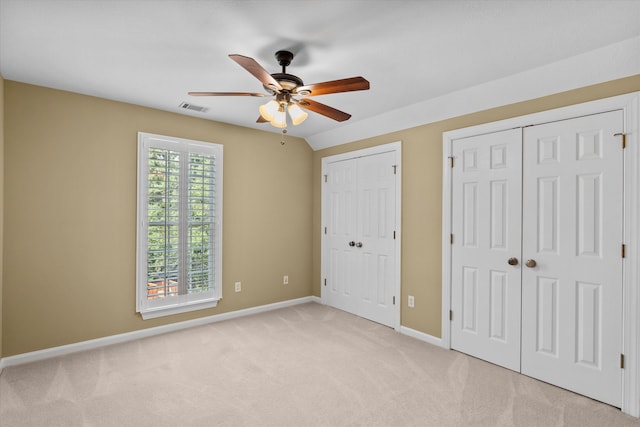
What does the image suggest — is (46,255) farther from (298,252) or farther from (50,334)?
(298,252)

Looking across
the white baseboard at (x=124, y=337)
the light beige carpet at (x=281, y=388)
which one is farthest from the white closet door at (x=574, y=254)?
the white baseboard at (x=124, y=337)

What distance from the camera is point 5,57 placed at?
2436 mm

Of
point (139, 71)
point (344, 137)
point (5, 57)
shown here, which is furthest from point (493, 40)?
point (5, 57)

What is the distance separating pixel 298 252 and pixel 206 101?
2508 millimetres

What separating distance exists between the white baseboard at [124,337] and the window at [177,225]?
17cm

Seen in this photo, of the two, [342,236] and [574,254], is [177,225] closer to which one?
[342,236]

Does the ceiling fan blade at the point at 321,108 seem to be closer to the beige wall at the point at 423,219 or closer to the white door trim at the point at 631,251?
the beige wall at the point at 423,219

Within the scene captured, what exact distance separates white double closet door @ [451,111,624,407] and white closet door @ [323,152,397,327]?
2.77 feet

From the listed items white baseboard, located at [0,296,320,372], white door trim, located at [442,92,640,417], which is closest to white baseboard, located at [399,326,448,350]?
white door trim, located at [442,92,640,417]

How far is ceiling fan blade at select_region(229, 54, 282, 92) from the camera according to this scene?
5.79 feet

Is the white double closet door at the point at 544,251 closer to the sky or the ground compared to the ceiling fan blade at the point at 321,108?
closer to the ground

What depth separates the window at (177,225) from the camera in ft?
11.6

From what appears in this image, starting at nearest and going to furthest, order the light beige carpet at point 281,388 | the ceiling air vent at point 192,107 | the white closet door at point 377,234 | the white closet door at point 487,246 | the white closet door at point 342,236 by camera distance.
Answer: the light beige carpet at point 281,388 < the white closet door at point 487,246 < the ceiling air vent at point 192,107 < the white closet door at point 377,234 < the white closet door at point 342,236

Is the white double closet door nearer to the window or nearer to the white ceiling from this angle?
the white ceiling
